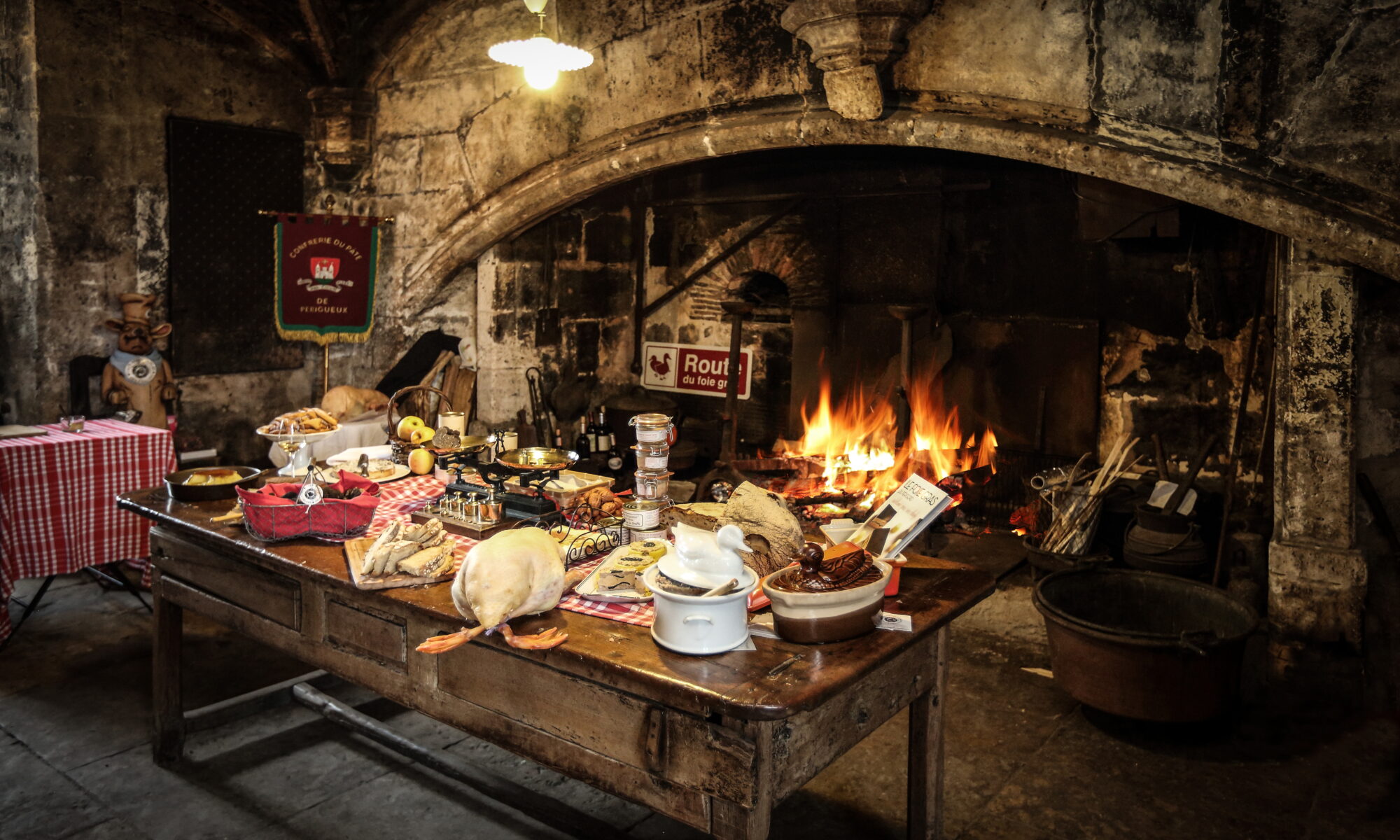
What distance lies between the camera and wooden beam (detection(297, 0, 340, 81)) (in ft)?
22.1

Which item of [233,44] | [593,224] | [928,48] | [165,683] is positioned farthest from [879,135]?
[233,44]

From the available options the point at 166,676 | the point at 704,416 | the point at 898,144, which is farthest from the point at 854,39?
the point at 166,676

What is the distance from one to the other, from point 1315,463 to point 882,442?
9.25ft

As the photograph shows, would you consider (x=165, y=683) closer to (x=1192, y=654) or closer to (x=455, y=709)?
(x=455, y=709)

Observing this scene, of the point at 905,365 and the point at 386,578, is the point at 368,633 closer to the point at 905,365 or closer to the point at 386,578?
the point at 386,578

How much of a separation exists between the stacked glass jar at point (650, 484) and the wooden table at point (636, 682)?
0.54 metres

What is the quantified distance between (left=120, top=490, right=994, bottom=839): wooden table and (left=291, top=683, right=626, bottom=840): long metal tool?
73cm

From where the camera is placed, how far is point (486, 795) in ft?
11.8

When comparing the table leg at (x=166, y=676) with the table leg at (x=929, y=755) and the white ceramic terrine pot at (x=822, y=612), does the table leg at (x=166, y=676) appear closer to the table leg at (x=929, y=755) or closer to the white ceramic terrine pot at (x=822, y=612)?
the white ceramic terrine pot at (x=822, y=612)

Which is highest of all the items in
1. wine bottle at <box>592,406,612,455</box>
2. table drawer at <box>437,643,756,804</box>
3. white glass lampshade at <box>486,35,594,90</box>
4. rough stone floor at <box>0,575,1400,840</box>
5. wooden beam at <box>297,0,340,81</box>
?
wooden beam at <box>297,0,340,81</box>

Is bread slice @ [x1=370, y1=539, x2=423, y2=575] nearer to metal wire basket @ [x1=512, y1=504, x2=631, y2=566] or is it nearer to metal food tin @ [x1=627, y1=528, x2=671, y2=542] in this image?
metal wire basket @ [x1=512, y1=504, x2=631, y2=566]

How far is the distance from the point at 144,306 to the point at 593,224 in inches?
127

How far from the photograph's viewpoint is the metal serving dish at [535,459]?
12.1ft

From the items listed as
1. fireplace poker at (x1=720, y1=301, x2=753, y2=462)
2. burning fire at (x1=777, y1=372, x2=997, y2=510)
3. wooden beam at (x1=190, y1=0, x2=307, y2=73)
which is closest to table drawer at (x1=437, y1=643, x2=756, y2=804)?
burning fire at (x1=777, y1=372, x2=997, y2=510)
